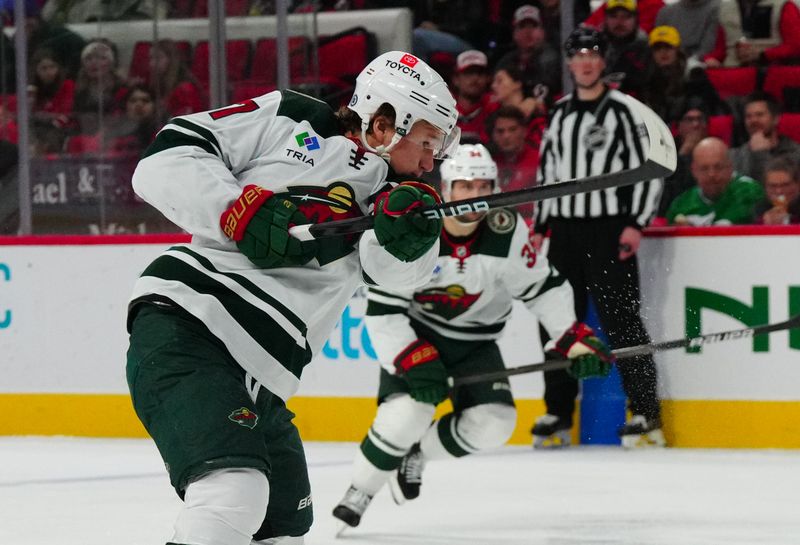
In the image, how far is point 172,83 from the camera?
569 centimetres

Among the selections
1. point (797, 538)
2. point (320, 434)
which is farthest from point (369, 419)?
point (797, 538)

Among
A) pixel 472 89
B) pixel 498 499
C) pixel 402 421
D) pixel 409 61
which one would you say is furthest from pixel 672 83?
pixel 409 61

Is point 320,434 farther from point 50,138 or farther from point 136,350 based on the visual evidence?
point 136,350

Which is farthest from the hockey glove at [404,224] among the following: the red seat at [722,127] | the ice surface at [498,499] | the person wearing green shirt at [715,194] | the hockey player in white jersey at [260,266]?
the red seat at [722,127]

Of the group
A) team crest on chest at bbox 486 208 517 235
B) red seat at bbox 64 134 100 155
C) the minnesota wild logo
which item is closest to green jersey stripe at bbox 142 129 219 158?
the minnesota wild logo

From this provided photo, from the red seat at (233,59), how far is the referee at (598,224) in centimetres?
121

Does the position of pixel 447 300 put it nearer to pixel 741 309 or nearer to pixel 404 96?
pixel 741 309

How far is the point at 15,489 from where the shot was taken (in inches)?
169

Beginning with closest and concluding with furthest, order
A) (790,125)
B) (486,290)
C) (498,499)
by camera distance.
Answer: (498,499) < (486,290) < (790,125)

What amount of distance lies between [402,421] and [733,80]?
8.17 feet

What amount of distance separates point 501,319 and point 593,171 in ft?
3.68

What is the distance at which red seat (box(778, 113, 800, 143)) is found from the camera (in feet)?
17.1

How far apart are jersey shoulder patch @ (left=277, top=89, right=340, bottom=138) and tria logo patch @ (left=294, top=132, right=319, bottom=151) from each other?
0.03 metres

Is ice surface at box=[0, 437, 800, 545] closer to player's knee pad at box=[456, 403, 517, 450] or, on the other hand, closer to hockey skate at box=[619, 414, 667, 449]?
hockey skate at box=[619, 414, 667, 449]
